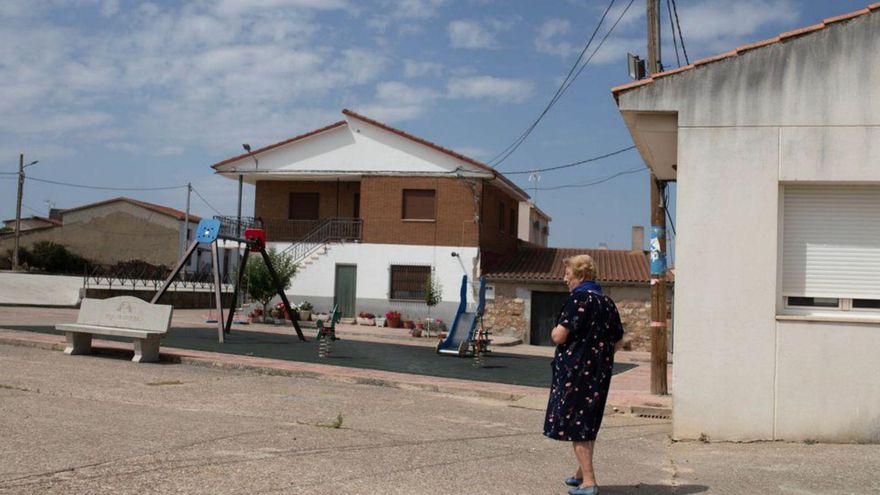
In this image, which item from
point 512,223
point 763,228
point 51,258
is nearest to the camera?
point 763,228

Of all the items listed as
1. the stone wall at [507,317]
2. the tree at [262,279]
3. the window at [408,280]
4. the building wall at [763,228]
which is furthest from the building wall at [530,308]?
the building wall at [763,228]

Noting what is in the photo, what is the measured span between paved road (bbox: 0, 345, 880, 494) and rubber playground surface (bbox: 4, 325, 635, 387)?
12.6ft

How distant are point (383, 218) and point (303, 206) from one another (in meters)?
4.55

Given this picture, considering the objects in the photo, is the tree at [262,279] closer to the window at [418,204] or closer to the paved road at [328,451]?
the window at [418,204]

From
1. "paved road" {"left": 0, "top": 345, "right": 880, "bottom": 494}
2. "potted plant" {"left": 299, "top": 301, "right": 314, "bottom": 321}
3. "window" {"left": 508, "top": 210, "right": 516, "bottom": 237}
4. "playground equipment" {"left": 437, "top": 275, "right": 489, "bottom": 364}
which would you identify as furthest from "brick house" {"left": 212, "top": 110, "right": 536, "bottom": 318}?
"paved road" {"left": 0, "top": 345, "right": 880, "bottom": 494}

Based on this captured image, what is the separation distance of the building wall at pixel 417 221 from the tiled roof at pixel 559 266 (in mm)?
1965

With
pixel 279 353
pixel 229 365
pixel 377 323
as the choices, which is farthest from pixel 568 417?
pixel 377 323

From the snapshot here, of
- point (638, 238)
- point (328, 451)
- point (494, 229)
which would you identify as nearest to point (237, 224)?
point (494, 229)

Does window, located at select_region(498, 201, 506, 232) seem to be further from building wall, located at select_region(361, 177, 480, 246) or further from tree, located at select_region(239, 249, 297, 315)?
tree, located at select_region(239, 249, 297, 315)

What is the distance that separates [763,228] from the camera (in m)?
8.24

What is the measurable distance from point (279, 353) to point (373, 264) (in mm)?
16259

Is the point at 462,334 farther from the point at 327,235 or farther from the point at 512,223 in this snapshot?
the point at 512,223

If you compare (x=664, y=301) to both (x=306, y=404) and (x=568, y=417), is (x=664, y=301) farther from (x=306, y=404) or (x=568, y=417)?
(x=568, y=417)

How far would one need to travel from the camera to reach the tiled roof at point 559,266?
3012 centimetres
